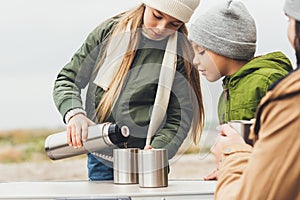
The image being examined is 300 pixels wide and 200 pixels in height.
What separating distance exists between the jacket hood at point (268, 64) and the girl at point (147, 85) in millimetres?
115

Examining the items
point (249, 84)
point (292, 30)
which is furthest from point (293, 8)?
point (249, 84)

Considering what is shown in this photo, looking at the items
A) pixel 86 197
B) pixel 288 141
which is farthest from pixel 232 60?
pixel 288 141

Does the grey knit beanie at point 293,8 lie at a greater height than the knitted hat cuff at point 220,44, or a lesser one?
greater

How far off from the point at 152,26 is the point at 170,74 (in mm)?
119

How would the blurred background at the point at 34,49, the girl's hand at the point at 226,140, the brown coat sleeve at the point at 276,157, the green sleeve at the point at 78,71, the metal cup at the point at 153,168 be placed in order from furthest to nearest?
the blurred background at the point at 34,49
the green sleeve at the point at 78,71
the metal cup at the point at 153,168
the girl's hand at the point at 226,140
the brown coat sleeve at the point at 276,157

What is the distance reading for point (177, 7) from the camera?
1.56 metres

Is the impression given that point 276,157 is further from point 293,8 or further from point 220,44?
point 220,44

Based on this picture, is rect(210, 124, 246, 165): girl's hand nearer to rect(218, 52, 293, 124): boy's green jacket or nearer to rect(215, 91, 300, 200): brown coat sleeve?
rect(215, 91, 300, 200): brown coat sleeve

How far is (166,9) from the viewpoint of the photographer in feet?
5.13

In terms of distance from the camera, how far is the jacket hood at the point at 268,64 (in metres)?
1.50

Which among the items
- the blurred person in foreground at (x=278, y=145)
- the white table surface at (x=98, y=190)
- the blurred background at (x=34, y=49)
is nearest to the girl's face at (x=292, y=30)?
the blurred person in foreground at (x=278, y=145)

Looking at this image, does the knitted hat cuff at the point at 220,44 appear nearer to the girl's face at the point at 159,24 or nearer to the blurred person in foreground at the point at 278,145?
the girl's face at the point at 159,24

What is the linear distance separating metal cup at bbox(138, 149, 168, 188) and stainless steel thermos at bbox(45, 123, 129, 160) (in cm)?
7

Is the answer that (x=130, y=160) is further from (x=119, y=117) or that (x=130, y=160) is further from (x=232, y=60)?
(x=232, y=60)
